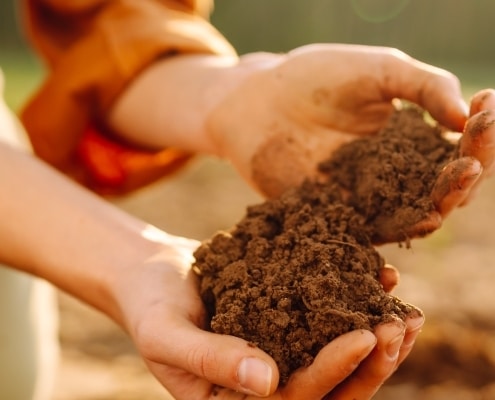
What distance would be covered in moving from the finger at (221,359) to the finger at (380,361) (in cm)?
16

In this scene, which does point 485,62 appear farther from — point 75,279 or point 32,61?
point 75,279

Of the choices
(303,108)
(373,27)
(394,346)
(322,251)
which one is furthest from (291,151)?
(373,27)

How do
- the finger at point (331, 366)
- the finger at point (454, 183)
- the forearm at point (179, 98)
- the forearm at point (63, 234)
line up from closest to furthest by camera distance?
the finger at point (331, 366) → the finger at point (454, 183) → the forearm at point (63, 234) → the forearm at point (179, 98)

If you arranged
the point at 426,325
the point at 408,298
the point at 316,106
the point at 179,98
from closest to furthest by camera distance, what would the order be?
the point at 316,106
the point at 179,98
the point at 426,325
the point at 408,298

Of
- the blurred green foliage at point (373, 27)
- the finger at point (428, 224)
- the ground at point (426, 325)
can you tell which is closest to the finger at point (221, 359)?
the finger at point (428, 224)

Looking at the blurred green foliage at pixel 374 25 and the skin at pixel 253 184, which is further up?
the skin at pixel 253 184

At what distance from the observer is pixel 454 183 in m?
1.28

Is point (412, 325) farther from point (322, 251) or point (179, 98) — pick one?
point (179, 98)

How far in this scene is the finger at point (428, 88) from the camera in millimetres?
1437

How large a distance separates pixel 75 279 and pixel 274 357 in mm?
547

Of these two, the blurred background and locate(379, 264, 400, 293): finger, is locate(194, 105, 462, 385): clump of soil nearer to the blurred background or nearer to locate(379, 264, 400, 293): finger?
locate(379, 264, 400, 293): finger

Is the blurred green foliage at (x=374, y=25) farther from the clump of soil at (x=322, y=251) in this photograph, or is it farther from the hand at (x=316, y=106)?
the clump of soil at (x=322, y=251)

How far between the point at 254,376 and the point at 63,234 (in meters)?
0.65

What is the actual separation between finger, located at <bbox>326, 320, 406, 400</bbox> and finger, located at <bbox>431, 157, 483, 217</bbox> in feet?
0.99
